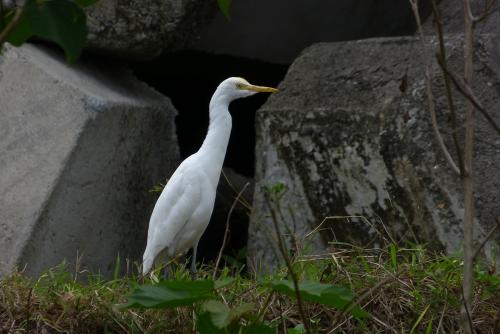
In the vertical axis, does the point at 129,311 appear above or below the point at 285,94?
below

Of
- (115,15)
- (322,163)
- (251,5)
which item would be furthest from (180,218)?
(251,5)

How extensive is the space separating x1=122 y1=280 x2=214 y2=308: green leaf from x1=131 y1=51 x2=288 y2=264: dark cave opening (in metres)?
2.30

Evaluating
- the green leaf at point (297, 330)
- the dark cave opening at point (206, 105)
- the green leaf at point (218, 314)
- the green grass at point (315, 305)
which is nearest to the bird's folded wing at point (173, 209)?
the dark cave opening at point (206, 105)

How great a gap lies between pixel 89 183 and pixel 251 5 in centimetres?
142

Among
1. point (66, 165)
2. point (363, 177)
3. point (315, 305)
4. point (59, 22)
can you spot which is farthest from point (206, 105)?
point (59, 22)

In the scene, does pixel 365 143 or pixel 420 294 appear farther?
pixel 365 143

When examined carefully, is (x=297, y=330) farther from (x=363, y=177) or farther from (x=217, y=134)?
(x=217, y=134)

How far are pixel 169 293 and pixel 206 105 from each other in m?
3.24

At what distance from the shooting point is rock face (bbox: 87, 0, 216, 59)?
3.09m

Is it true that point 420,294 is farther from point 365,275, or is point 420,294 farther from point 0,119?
point 0,119

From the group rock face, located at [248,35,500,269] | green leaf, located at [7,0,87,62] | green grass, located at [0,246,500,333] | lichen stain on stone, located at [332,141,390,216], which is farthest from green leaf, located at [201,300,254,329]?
lichen stain on stone, located at [332,141,390,216]

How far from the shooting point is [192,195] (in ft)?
9.96

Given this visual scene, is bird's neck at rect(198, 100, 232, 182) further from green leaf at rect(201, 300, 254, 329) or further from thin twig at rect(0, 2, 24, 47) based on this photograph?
thin twig at rect(0, 2, 24, 47)

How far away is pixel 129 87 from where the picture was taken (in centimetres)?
345
